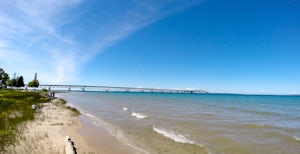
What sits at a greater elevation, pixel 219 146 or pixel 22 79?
pixel 22 79

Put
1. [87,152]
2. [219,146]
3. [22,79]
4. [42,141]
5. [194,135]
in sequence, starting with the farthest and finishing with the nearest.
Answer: [22,79] → [194,135] → [219,146] → [42,141] → [87,152]

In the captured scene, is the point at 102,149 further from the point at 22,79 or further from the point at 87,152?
the point at 22,79

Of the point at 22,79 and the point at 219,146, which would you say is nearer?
the point at 219,146

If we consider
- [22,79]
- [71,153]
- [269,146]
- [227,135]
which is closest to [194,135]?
[227,135]

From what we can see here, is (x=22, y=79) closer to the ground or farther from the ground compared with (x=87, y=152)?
farther from the ground

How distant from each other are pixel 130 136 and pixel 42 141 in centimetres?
543

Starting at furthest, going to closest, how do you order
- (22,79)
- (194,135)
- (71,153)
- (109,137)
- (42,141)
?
(22,79) → (194,135) → (109,137) → (42,141) → (71,153)

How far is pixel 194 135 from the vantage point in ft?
46.2

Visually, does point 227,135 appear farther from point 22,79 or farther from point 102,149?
point 22,79

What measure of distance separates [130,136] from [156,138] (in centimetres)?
181

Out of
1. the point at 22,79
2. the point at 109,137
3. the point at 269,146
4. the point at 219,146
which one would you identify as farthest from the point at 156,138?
the point at 22,79

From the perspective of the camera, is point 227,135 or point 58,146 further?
point 227,135

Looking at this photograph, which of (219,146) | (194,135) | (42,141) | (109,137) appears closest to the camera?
(42,141)

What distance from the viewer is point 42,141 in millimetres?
9492
